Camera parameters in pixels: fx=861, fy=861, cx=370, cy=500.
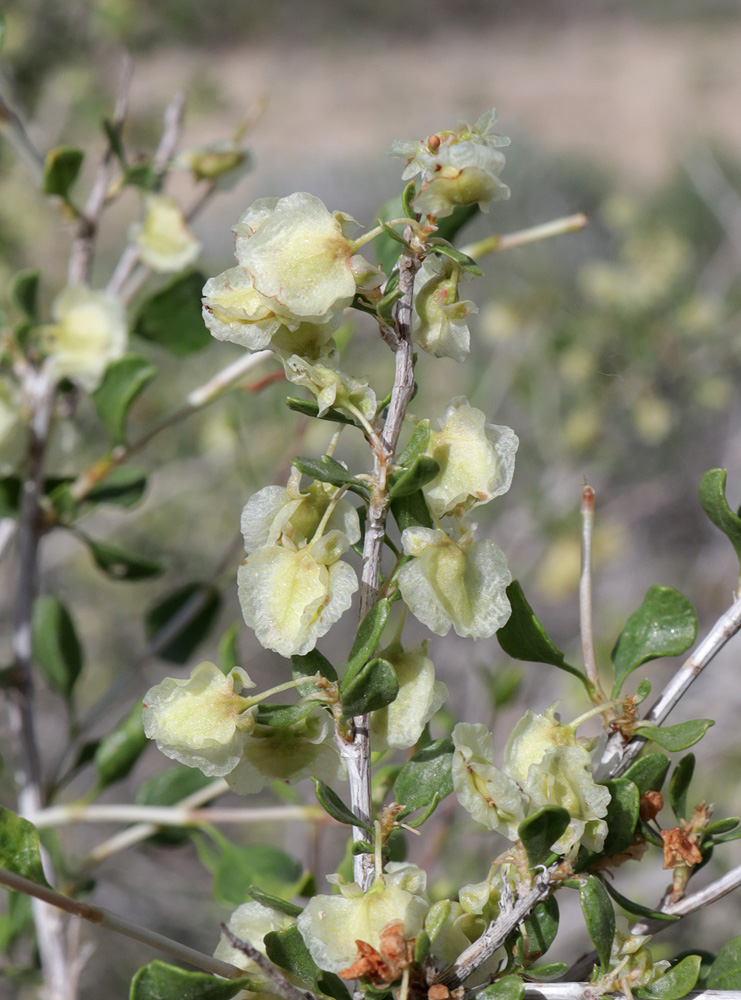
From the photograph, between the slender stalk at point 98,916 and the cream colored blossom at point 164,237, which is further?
the cream colored blossom at point 164,237

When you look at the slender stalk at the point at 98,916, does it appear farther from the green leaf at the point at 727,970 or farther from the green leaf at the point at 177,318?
the green leaf at the point at 177,318

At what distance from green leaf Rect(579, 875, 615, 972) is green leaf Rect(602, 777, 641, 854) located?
31mm

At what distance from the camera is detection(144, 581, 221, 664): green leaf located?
95 centimetres

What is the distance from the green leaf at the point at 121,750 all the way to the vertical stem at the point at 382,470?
1.46 ft

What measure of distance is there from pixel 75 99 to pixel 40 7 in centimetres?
63

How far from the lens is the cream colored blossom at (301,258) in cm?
39

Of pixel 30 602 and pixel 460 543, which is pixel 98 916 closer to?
pixel 460 543

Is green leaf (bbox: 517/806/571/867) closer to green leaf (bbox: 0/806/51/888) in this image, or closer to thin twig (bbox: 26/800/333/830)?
green leaf (bbox: 0/806/51/888)

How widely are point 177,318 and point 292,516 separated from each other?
0.50 metres

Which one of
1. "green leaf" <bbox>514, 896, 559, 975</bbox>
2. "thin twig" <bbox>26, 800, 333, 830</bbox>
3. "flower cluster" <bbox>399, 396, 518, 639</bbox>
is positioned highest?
"flower cluster" <bbox>399, 396, 518, 639</bbox>

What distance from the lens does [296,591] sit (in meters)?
0.41

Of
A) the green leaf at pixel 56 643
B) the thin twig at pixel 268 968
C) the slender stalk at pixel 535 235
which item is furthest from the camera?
the green leaf at pixel 56 643

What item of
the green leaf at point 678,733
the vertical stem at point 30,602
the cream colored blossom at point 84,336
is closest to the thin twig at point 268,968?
the green leaf at point 678,733

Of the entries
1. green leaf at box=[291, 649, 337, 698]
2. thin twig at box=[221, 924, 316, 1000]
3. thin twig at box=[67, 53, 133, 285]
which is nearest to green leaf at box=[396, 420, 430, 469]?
green leaf at box=[291, 649, 337, 698]
